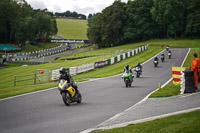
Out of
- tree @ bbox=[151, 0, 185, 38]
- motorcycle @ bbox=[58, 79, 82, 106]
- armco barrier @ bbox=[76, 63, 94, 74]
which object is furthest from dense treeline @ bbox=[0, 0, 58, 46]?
motorcycle @ bbox=[58, 79, 82, 106]

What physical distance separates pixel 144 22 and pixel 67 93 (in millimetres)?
96498

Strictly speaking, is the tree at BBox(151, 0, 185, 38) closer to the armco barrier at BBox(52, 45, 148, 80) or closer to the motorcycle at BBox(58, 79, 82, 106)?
the armco barrier at BBox(52, 45, 148, 80)

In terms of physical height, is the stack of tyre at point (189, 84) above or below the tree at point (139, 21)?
below

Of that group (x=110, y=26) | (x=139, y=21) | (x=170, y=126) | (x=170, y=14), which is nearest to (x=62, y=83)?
(x=170, y=126)

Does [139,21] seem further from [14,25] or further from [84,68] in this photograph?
[84,68]

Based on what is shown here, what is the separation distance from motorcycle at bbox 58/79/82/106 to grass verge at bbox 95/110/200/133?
5.32 metres

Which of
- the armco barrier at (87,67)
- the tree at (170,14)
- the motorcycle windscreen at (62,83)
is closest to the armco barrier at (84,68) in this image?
the armco barrier at (87,67)

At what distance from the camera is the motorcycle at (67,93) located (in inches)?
536

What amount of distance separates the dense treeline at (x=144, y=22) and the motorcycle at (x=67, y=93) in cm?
8926

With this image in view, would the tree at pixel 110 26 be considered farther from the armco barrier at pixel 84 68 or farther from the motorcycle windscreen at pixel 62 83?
the motorcycle windscreen at pixel 62 83

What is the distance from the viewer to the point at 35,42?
122625mm

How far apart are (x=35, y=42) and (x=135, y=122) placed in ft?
383

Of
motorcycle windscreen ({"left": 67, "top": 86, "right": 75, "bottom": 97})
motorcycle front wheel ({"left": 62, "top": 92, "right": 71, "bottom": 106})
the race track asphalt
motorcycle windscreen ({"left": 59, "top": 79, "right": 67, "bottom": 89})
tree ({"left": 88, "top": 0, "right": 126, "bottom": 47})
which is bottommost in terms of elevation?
the race track asphalt

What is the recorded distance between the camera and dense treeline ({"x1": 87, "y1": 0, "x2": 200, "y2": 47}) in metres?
102
